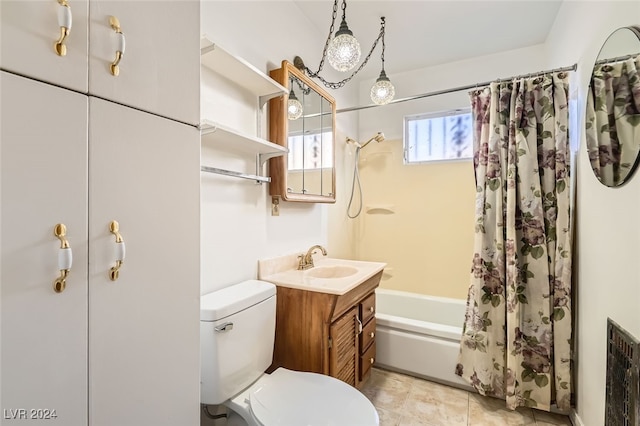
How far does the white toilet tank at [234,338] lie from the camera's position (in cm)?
116

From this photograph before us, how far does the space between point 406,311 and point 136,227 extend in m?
2.65

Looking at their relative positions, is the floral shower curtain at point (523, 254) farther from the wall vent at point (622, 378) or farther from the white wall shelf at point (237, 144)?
the white wall shelf at point (237, 144)

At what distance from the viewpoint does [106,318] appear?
696 millimetres

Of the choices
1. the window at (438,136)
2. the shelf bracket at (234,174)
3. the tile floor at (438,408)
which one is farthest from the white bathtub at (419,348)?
the window at (438,136)

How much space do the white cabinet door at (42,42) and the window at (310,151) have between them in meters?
1.28

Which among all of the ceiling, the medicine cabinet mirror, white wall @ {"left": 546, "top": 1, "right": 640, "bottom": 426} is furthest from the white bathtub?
the ceiling

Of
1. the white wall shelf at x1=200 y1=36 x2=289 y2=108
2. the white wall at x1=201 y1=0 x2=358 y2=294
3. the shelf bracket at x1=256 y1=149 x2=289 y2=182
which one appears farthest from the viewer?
the shelf bracket at x1=256 y1=149 x2=289 y2=182

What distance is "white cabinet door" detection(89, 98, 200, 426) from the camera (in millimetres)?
682

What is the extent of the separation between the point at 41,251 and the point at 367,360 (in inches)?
76.3

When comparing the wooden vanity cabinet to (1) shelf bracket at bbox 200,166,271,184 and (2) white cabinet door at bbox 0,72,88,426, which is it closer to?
(1) shelf bracket at bbox 200,166,271,184

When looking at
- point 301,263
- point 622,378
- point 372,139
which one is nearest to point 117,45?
point 301,263

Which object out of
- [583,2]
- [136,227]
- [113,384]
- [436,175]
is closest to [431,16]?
[583,2]

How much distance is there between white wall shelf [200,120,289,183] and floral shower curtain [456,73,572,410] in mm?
1424

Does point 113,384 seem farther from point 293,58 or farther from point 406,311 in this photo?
point 406,311
